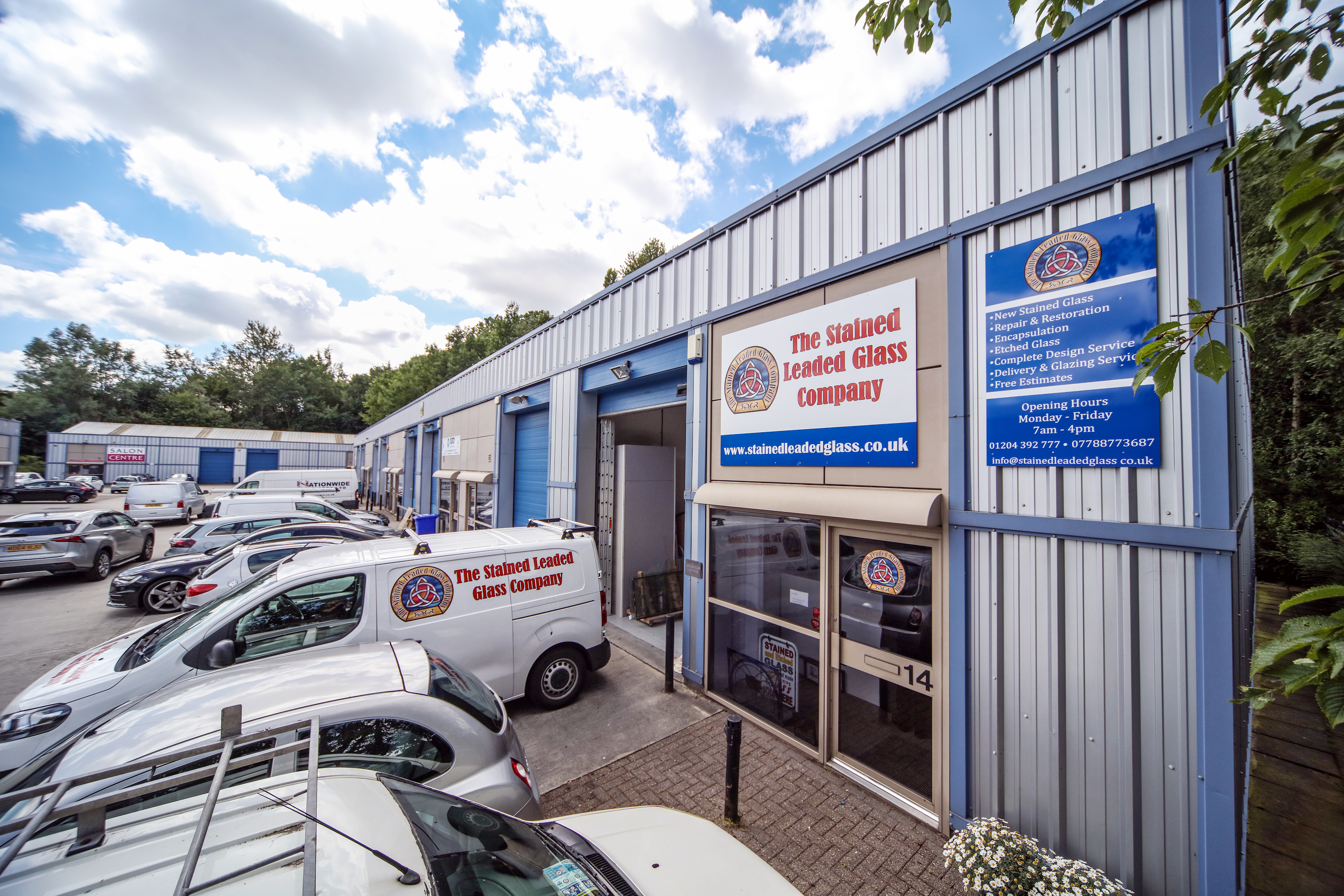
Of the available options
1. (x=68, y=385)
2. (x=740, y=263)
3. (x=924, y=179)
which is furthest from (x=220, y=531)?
(x=68, y=385)

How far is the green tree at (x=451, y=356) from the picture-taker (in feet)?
151

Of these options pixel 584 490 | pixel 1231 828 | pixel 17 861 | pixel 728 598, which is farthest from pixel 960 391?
pixel 584 490

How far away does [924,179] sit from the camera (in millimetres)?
4117

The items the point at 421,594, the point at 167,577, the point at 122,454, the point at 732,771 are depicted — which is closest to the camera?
the point at 732,771

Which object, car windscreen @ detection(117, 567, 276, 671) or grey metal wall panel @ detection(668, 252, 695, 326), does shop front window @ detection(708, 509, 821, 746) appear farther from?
car windscreen @ detection(117, 567, 276, 671)

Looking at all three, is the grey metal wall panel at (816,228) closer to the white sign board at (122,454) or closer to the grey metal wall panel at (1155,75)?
the grey metal wall panel at (1155,75)

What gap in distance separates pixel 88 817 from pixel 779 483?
15.3 feet

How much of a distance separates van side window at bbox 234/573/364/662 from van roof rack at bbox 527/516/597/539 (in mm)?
2104

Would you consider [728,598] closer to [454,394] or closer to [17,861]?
[17,861]

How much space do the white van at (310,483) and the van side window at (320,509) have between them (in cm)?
848

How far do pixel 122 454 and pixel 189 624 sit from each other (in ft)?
160

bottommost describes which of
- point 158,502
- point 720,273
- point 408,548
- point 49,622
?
point 49,622

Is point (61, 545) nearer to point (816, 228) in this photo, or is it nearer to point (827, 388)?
point (827, 388)

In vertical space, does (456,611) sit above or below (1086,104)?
below
